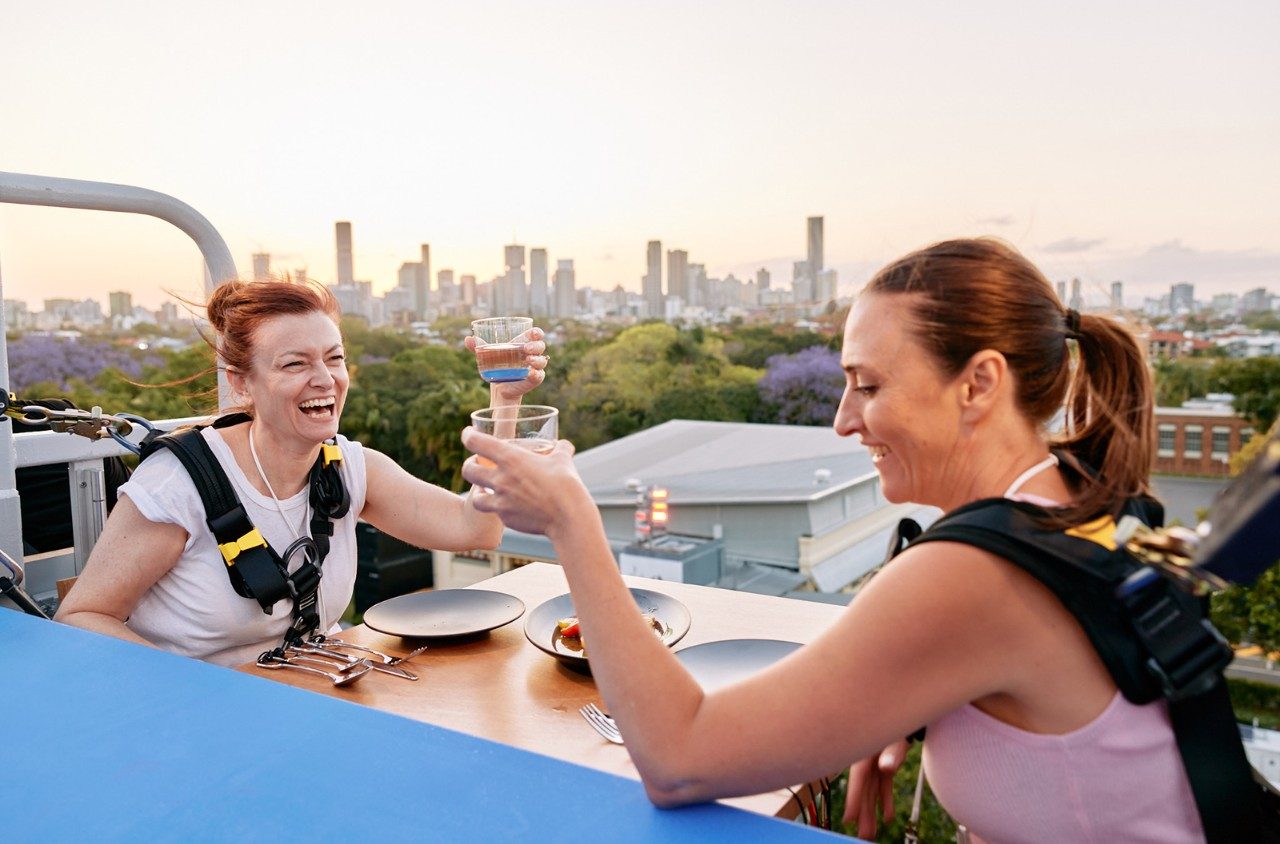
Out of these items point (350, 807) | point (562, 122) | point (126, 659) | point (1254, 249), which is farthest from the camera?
point (562, 122)

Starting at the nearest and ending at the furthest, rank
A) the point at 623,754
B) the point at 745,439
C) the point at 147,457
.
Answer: the point at 623,754 < the point at 147,457 < the point at 745,439

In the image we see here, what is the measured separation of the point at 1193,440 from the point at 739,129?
24.6m

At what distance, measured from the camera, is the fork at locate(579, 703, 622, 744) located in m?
1.42

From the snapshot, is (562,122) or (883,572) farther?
(562,122)

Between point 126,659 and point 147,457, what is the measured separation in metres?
0.97

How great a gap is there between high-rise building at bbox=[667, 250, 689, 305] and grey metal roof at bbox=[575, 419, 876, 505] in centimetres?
1119

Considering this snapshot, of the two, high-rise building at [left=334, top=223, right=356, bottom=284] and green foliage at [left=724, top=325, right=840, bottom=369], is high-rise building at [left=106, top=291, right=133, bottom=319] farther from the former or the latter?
green foliage at [left=724, top=325, right=840, bottom=369]

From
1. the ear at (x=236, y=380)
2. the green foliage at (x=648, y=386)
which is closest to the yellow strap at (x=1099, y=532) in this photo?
the ear at (x=236, y=380)

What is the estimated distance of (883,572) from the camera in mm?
1017

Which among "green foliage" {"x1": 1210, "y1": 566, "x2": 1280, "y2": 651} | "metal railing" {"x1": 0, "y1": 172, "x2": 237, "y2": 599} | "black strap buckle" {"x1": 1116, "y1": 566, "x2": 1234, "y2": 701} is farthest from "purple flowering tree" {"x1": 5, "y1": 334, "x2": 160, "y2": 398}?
"green foliage" {"x1": 1210, "y1": 566, "x2": 1280, "y2": 651}

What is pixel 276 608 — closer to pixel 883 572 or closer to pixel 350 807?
pixel 350 807

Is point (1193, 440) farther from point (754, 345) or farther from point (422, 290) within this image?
point (422, 290)

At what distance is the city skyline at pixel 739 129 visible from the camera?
29.8 metres

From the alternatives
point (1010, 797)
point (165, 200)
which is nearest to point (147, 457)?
point (165, 200)
